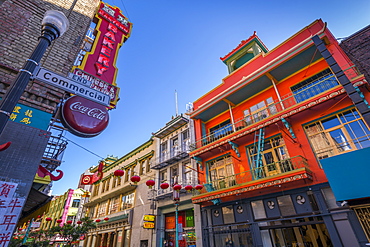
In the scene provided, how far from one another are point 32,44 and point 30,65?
453 cm

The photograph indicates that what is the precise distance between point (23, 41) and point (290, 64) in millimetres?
14895

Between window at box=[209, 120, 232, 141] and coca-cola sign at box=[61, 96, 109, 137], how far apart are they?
11425 mm

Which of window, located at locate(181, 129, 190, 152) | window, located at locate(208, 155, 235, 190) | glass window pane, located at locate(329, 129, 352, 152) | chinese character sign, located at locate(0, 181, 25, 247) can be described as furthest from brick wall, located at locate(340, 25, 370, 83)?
chinese character sign, located at locate(0, 181, 25, 247)

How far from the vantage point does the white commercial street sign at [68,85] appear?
4.12 meters

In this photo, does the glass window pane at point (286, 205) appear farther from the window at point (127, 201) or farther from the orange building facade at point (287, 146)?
the window at point (127, 201)

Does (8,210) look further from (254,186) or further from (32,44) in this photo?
(254,186)

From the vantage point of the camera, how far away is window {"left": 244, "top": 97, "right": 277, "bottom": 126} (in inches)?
549

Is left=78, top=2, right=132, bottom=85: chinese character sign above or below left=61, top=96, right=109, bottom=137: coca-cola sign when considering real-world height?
above

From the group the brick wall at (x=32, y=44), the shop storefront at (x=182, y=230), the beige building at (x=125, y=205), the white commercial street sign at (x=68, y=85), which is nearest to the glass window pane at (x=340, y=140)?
the shop storefront at (x=182, y=230)

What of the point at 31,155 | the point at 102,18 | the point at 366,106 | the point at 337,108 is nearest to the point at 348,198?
Result: the point at 366,106

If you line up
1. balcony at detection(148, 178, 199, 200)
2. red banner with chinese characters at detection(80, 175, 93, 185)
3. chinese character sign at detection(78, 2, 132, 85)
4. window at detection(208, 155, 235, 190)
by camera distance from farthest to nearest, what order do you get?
red banner with chinese characters at detection(80, 175, 93, 185) → balcony at detection(148, 178, 199, 200) → window at detection(208, 155, 235, 190) → chinese character sign at detection(78, 2, 132, 85)

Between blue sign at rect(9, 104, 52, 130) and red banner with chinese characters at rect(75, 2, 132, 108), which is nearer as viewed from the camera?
blue sign at rect(9, 104, 52, 130)

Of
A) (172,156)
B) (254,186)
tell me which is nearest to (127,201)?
(172,156)

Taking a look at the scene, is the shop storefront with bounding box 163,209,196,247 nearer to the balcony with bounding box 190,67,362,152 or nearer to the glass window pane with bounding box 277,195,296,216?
the balcony with bounding box 190,67,362,152
